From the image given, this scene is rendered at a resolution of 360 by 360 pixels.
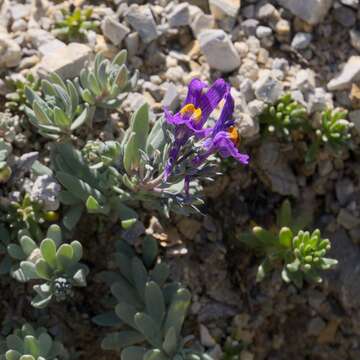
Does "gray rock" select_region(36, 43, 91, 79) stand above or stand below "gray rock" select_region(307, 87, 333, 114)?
below

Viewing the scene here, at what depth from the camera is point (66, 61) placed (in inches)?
187

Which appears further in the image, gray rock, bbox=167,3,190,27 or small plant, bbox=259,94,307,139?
gray rock, bbox=167,3,190,27

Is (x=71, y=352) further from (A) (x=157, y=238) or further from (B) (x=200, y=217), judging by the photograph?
(B) (x=200, y=217)

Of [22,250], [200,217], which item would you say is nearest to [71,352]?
[22,250]

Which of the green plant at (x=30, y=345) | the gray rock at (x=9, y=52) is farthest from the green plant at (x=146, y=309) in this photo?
the gray rock at (x=9, y=52)

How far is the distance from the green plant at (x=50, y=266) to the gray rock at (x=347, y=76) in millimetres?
2119

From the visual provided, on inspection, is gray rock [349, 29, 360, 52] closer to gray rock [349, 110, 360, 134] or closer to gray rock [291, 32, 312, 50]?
gray rock [291, 32, 312, 50]

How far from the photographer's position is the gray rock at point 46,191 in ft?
14.9

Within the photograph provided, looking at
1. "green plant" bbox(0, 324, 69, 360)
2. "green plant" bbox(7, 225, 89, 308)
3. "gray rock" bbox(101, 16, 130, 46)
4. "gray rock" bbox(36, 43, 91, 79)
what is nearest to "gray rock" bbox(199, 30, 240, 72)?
"gray rock" bbox(101, 16, 130, 46)

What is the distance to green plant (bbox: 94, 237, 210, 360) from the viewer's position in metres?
4.34

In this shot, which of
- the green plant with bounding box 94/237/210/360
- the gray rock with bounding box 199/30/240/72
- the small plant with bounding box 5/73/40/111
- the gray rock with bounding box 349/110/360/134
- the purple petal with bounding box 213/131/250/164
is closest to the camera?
the purple petal with bounding box 213/131/250/164

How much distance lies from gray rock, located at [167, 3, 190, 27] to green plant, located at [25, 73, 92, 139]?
97 centimetres

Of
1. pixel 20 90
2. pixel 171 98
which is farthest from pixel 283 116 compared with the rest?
pixel 20 90

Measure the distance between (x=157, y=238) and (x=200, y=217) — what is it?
1.17 feet
